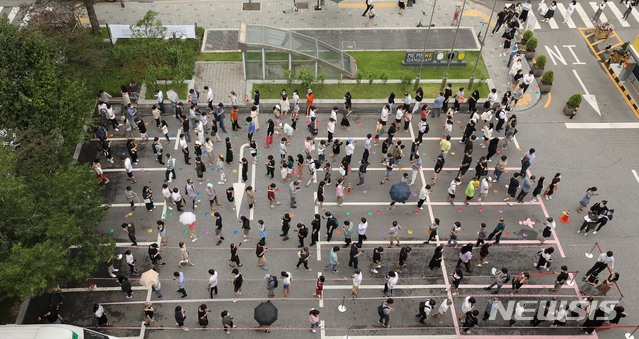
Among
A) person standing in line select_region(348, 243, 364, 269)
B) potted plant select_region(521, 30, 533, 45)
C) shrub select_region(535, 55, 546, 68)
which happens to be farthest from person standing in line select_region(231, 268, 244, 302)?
potted plant select_region(521, 30, 533, 45)

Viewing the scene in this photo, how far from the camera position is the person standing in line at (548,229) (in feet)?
68.3

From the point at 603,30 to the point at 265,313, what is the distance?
27.0 meters

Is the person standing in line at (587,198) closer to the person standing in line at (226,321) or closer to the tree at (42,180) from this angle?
the person standing in line at (226,321)

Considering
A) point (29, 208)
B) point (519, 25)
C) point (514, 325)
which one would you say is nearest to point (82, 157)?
point (29, 208)

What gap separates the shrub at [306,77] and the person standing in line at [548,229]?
1316 centimetres

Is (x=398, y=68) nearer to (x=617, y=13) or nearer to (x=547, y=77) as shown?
(x=547, y=77)

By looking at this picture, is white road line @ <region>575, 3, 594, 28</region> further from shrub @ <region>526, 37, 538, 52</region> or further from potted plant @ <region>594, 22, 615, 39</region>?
shrub @ <region>526, 37, 538, 52</region>

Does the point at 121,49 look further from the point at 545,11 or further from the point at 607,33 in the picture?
the point at 607,33

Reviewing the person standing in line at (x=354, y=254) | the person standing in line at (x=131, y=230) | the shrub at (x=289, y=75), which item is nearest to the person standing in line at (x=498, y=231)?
the person standing in line at (x=354, y=254)

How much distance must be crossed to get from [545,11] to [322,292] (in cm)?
2470

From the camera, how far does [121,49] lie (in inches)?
1097

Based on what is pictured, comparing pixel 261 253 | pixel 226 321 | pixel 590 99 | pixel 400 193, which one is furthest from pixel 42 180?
pixel 590 99

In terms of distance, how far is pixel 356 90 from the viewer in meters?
28.3

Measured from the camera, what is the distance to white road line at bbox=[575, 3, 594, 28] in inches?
1340
